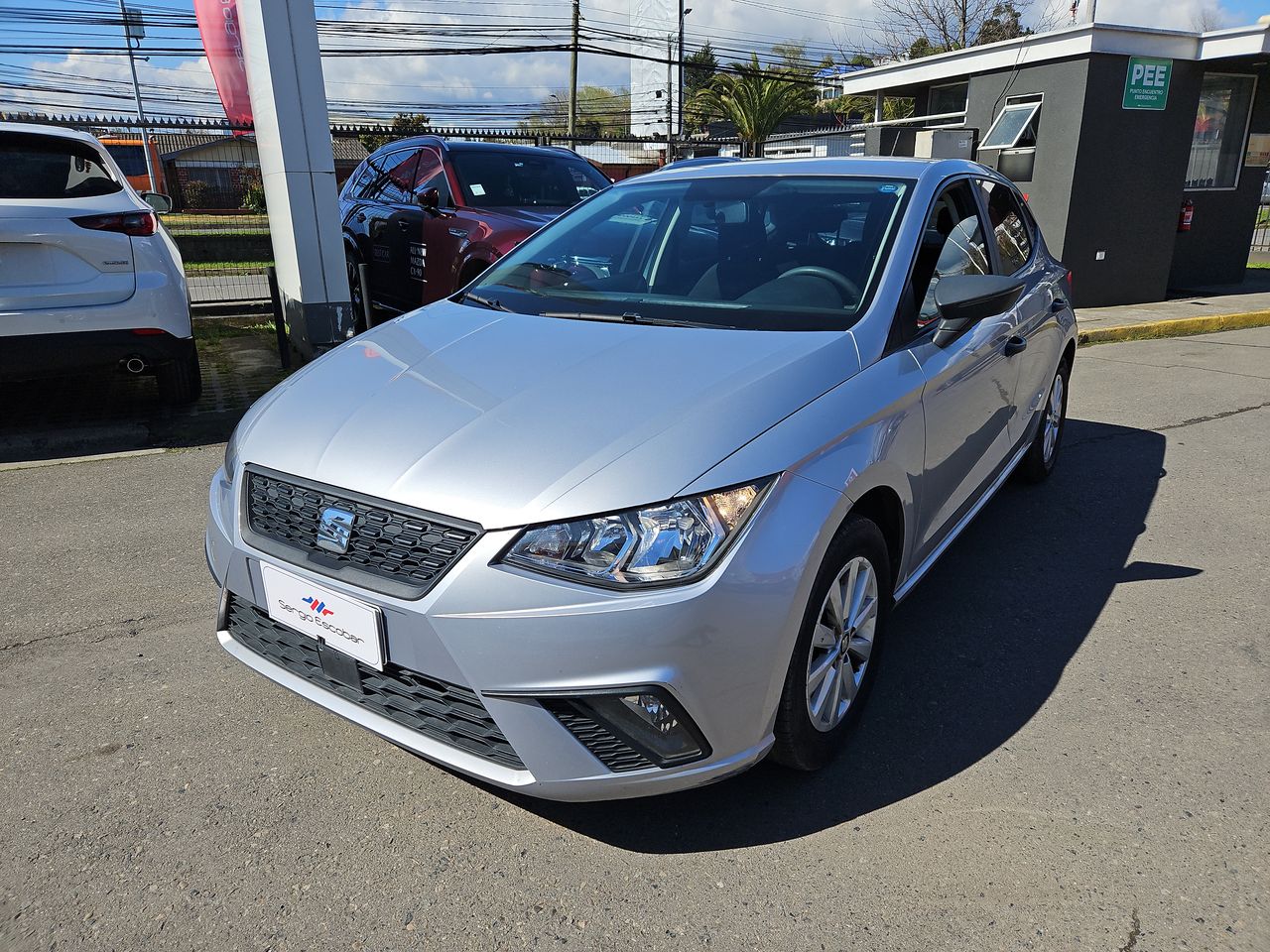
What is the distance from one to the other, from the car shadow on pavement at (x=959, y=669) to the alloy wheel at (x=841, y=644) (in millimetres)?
208

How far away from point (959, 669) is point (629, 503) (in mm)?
1690

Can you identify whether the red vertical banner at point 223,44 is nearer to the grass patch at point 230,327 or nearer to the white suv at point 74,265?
the grass patch at point 230,327

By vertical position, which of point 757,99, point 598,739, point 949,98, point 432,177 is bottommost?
point 598,739

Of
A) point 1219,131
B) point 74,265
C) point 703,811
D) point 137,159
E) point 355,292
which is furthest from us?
point 137,159

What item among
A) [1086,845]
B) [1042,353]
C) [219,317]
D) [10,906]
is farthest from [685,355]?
[219,317]

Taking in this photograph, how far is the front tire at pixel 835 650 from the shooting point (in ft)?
7.40

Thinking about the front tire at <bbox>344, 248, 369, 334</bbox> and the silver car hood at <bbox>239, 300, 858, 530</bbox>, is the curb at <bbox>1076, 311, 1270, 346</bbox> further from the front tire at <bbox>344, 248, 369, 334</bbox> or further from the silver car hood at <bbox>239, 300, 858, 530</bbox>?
the silver car hood at <bbox>239, 300, 858, 530</bbox>

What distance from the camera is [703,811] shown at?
2422 mm

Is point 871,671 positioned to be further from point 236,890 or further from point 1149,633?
point 236,890

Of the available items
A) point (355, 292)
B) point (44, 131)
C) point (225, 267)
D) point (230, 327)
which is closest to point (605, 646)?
point (44, 131)

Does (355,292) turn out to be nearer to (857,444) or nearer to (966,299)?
(966,299)

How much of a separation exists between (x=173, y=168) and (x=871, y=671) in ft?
54.3

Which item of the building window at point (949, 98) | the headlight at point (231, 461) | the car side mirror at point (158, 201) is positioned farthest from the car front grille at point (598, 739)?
the building window at point (949, 98)

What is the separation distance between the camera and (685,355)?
258cm
